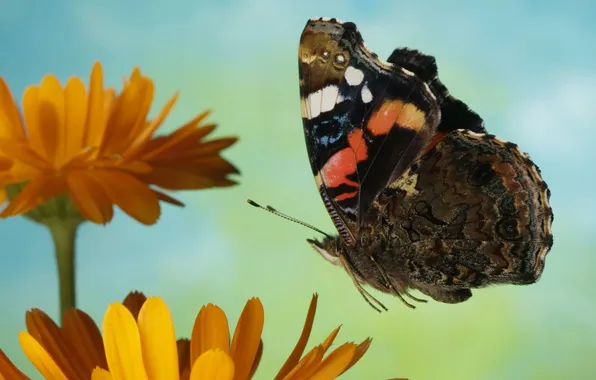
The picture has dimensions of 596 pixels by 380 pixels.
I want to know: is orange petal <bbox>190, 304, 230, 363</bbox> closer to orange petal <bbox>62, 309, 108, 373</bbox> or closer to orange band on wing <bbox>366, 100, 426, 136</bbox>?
orange petal <bbox>62, 309, 108, 373</bbox>

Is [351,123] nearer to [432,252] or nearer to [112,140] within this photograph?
[432,252]

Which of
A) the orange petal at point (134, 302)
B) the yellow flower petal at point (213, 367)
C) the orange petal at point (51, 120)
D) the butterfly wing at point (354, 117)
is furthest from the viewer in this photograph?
the orange petal at point (51, 120)

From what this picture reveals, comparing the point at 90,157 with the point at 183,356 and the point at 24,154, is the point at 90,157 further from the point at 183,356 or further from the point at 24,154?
the point at 183,356

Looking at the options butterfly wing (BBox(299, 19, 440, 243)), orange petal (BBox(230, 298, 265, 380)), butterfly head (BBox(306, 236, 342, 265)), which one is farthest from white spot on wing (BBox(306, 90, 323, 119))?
orange petal (BBox(230, 298, 265, 380))

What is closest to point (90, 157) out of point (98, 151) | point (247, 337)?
point (98, 151)

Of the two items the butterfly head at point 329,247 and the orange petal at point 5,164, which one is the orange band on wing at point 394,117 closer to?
the butterfly head at point 329,247

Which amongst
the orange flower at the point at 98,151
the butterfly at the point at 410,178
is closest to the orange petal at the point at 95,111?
the orange flower at the point at 98,151
